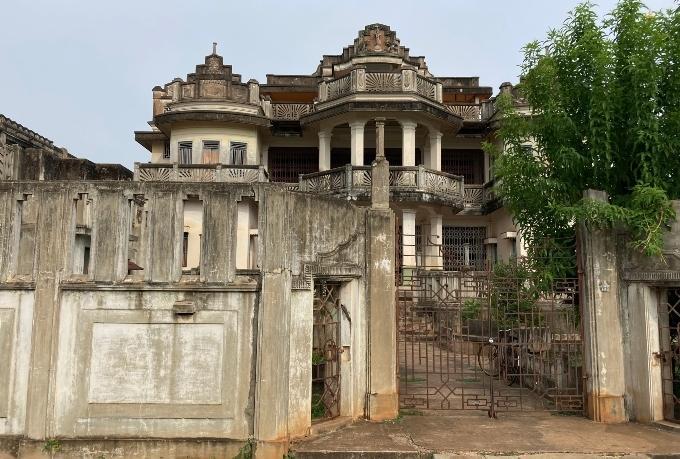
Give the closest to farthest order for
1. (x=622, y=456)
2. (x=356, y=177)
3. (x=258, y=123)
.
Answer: (x=622, y=456) < (x=356, y=177) < (x=258, y=123)

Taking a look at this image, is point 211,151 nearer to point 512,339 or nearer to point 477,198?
point 477,198

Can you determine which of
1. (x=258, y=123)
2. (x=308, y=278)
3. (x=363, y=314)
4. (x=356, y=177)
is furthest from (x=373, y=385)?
(x=258, y=123)

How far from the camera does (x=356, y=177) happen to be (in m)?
17.7

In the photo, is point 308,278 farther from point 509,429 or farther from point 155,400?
point 509,429

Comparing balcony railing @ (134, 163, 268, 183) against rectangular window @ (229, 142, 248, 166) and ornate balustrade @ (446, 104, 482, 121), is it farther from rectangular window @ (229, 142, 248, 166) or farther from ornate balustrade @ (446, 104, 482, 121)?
ornate balustrade @ (446, 104, 482, 121)

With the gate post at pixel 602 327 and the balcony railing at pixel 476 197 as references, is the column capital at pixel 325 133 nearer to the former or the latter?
the balcony railing at pixel 476 197

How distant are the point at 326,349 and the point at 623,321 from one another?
183 inches

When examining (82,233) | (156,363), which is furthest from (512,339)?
(82,233)

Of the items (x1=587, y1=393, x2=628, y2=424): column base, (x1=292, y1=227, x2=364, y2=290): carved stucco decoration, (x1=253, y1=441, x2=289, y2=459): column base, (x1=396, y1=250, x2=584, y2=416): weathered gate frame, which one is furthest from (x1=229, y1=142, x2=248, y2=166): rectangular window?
(x1=587, y1=393, x2=628, y2=424): column base

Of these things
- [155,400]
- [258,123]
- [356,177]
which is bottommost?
[155,400]

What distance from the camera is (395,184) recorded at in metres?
17.9

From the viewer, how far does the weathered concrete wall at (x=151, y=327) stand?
6.49 metres

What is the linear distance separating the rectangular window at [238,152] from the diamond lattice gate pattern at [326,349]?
43.6 feet

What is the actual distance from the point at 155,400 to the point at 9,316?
2.20m
